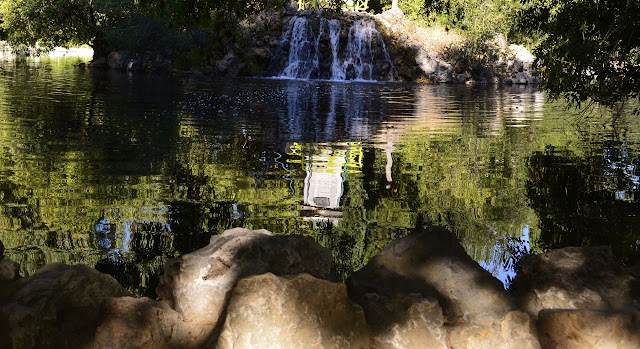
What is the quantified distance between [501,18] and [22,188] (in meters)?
36.4

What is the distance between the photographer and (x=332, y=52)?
1393 inches

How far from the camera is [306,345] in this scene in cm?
269

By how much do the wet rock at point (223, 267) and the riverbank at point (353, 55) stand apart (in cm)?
3083

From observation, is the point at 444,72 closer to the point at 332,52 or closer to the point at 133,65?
the point at 332,52

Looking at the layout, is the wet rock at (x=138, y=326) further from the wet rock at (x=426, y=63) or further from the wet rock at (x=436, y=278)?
the wet rock at (x=426, y=63)

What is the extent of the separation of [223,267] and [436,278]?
3.69 ft

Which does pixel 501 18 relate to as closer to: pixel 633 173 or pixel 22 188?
pixel 633 173

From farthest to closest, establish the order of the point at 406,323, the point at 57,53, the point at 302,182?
the point at 57,53 < the point at 302,182 < the point at 406,323

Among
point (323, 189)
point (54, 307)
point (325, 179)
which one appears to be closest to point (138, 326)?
point (54, 307)

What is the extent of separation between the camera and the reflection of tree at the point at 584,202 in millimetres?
5715

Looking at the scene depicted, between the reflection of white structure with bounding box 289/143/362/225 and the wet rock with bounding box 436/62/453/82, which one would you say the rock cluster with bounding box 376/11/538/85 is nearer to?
the wet rock with bounding box 436/62/453/82

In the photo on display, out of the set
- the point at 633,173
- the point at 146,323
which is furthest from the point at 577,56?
the point at 146,323

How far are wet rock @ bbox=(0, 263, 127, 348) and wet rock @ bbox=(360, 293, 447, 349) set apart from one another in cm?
128

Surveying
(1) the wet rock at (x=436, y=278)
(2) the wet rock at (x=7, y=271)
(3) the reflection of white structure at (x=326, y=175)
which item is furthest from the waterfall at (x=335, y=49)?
(2) the wet rock at (x=7, y=271)
